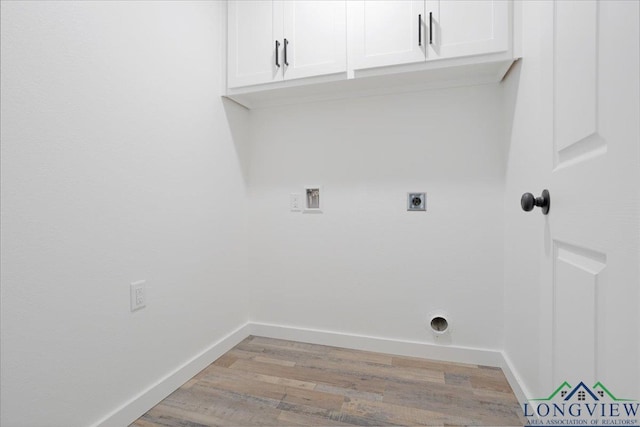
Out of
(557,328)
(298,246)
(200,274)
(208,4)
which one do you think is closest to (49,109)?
(200,274)

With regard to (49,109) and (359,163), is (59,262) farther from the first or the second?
(359,163)

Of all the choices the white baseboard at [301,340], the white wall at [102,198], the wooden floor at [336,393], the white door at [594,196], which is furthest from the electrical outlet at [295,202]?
the white door at [594,196]

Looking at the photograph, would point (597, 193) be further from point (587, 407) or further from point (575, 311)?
point (587, 407)

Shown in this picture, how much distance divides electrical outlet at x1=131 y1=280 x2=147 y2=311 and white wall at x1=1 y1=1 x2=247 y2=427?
0.09 feet

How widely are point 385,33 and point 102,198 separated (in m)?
1.45

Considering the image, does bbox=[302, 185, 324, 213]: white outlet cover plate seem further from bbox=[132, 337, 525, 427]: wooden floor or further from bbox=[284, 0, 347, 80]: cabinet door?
bbox=[132, 337, 525, 427]: wooden floor

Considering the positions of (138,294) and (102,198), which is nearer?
(102,198)

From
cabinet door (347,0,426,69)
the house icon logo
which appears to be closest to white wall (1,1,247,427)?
cabinet door (347,0,426,69)

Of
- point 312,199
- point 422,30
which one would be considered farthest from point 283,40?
point 312,199

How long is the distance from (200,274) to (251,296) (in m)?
0.55

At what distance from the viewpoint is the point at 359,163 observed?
1.91 m

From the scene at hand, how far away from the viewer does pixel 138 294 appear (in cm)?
132

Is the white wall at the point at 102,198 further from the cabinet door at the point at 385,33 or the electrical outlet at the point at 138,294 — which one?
the cabinet door at the point at 385,33

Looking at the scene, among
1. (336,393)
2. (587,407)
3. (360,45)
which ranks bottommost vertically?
(336,393)
